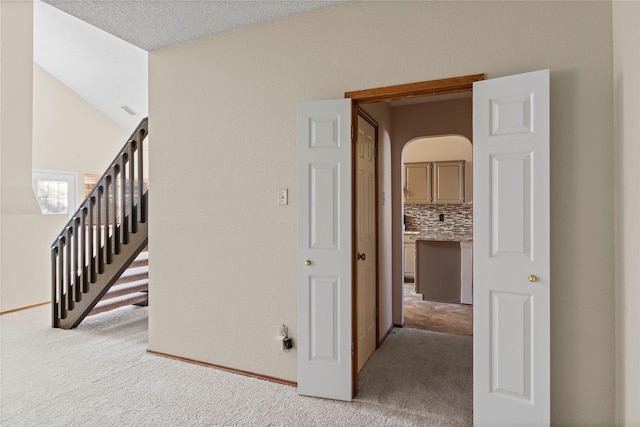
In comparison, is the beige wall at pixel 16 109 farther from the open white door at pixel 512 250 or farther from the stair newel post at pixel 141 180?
the stair newel post at pixel 141 180

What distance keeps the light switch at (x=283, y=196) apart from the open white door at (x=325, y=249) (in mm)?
171

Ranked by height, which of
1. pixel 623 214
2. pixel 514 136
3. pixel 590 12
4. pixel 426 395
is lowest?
pixel 426 395

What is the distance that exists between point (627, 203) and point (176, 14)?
9.94 feet

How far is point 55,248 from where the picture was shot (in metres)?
4.20

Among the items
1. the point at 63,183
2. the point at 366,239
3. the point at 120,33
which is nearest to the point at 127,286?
the point at 63,183

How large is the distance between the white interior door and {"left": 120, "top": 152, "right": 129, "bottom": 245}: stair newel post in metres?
2.49

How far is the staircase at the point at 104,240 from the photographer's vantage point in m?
3.85

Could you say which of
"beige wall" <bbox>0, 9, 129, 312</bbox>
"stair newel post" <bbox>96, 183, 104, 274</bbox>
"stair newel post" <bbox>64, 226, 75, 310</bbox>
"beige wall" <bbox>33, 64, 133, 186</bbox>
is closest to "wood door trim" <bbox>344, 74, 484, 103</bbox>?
"beige wall" <bbox>0, 9, 129, 312</bbox>

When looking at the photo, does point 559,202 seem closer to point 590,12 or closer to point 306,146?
point 590,12

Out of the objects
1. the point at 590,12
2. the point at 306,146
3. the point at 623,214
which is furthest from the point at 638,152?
the point at 306,146

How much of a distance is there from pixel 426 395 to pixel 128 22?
3511 millimetres

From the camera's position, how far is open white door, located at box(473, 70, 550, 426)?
1.98 meters

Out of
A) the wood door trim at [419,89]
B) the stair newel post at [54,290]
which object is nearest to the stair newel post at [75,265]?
the stair newel post at [54,290]

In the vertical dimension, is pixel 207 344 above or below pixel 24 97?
below
